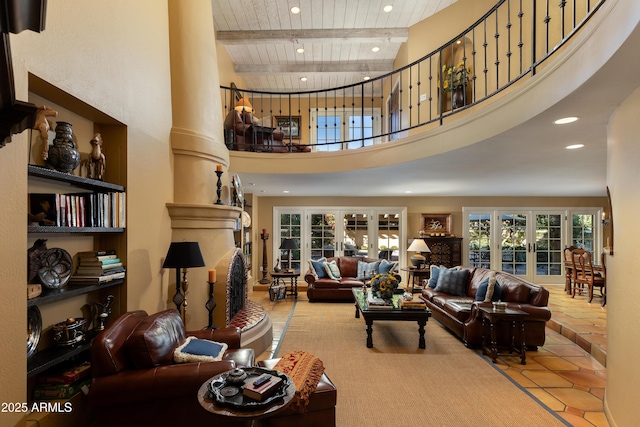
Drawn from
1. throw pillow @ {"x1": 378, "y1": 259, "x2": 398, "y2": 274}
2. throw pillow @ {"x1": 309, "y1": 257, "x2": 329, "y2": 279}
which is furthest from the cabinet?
throw pillow @ {"x1": 378, "y1": 259, "x2": 398, "y2": 274}

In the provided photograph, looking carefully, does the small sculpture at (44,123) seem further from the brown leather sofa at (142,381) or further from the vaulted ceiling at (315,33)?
the vaulted ceiling at (315,33)

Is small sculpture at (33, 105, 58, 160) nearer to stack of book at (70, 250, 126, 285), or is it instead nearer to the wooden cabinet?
stack of book at (70, 250, 126, 285)

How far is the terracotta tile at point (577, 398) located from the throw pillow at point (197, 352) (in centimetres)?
295

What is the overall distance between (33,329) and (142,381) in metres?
0.73

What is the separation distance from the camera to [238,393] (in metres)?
1.69

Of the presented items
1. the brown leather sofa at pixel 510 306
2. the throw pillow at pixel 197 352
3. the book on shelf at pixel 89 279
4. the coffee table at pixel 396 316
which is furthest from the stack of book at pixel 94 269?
the brown leather sofa at pixel 510 306

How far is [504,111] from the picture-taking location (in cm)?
269

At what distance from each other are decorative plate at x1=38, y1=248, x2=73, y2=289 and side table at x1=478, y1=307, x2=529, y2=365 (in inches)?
157

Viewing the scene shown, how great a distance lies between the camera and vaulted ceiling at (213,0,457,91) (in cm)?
511

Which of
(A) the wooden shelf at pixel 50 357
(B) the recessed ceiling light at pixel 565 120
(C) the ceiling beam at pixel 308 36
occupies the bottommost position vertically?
(A) the wooden shelf at pixel 50 357

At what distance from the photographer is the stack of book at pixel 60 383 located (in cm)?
196

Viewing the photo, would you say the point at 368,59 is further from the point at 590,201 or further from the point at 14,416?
the point at 14,416

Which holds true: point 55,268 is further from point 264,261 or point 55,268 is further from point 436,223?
point 436,223

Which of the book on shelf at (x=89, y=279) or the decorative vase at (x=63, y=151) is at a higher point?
the decorative vase at (x=63, y=151)
